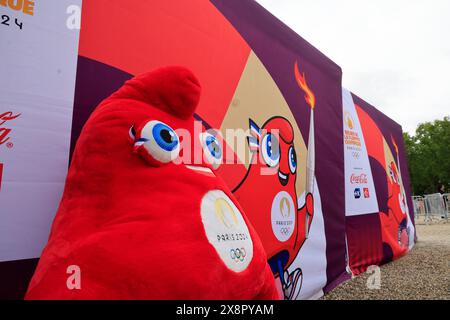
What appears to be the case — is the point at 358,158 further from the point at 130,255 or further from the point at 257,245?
the point at 130,255

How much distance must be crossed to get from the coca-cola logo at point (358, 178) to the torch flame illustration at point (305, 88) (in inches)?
49.7

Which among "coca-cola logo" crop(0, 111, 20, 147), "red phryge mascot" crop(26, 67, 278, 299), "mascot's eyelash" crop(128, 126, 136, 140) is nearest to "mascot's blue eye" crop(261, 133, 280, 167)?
"red phryge mascot" crop(26, 67, 278, 299)

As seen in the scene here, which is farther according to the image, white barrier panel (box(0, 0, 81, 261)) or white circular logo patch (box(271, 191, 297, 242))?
white circular logo patch (box(271, 191, 297, 242))

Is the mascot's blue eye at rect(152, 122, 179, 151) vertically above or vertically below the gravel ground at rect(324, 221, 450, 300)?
above

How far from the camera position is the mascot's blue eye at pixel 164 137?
2.95ft

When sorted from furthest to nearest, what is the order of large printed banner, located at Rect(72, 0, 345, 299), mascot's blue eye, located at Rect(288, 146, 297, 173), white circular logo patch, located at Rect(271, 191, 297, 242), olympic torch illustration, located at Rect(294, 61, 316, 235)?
olympic torch illustration, located at Rect(294, 61, 316, 235) → mascot's blue eye, located at Rect(288, 146, 297, 173) → white circular logo patch, located at Rect(271, 191, 297, 242) → large printed banner, located at Rect(72, 0, 345, 299)

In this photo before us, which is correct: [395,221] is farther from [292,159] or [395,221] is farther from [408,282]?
[292,159]

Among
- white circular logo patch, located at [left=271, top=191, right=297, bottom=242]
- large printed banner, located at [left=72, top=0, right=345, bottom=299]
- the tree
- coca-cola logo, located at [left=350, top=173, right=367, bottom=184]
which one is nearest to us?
large printed banner, located at [left=72, top=0, right=345, bottom=299]

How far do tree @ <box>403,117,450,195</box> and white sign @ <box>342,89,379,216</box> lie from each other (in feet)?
68.6

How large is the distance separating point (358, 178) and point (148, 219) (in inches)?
141

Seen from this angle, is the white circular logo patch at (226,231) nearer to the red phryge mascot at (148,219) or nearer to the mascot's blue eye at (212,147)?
the red phryge mascot at (148,219)

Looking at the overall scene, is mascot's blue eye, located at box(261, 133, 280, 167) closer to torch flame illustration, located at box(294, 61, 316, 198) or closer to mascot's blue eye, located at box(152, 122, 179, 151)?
torch flame illustration, located at box(294, 61, 316, 198)

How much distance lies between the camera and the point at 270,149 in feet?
7.50

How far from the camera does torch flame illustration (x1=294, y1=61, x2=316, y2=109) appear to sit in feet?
9.15
